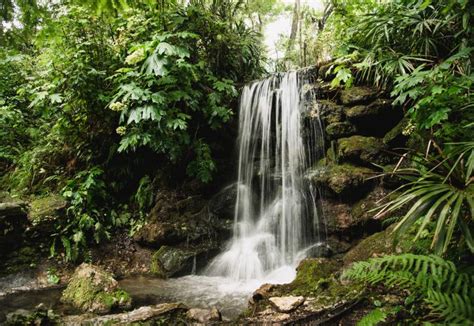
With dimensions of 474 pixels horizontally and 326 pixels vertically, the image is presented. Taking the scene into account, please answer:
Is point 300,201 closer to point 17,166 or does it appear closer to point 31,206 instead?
point 31,206

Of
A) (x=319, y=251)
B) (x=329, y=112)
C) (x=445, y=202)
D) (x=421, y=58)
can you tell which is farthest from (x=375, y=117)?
(x=445, y=202)

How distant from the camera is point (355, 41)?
239 inches

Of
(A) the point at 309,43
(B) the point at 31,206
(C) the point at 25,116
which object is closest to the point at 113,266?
(B) the point at 31,206

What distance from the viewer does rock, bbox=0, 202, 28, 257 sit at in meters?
5.53

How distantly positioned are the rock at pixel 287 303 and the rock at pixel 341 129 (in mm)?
3406

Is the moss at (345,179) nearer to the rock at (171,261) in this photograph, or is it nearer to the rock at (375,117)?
the rock at (375,117)

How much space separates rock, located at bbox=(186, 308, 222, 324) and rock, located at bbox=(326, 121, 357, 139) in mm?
3758

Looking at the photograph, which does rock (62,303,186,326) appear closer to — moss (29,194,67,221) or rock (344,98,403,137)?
moss (29,194,67,221)

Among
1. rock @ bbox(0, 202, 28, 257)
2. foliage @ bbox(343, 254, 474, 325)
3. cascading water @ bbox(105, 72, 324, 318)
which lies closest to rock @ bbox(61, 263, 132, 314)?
cascading water @ bbox(105, 72, 324, 318)

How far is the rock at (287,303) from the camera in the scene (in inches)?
116

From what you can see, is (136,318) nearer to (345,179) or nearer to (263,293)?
(263,293)

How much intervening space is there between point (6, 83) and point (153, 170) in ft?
15.6

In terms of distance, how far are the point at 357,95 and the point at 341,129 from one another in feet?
2.19

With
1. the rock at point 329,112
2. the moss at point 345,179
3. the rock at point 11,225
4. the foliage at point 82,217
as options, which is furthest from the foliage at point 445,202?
the rock at point 11,225
